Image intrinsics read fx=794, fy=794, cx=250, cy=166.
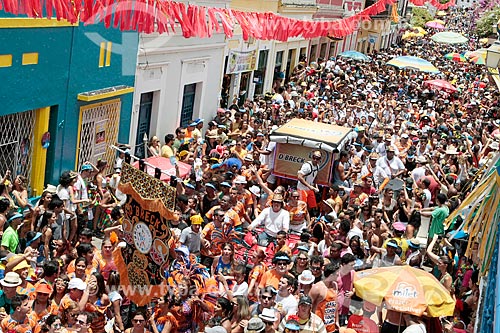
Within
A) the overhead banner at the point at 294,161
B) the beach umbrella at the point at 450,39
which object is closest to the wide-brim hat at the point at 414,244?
the overhead banner at the point at 294,161

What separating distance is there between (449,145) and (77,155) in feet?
29.0

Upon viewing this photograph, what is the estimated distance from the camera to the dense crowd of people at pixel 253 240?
798cm

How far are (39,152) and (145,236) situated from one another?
20.5 ft

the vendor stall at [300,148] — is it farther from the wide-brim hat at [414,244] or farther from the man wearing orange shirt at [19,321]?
the man wearing orange shirt at [19,321]

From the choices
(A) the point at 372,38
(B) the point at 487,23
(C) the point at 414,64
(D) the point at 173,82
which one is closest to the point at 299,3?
(C) the point at 414,64

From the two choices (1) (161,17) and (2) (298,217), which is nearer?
(2) (298,217)

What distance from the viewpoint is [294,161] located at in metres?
13.8

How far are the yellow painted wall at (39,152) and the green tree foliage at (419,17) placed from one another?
62.6m

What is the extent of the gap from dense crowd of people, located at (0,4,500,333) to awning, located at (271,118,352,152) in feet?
0.67

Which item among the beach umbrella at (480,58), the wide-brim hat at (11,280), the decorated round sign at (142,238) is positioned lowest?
the wide-brim hat at (11,280)

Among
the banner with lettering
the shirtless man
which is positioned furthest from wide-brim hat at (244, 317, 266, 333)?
the shirtless man

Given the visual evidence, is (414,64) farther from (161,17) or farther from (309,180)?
(161,17)

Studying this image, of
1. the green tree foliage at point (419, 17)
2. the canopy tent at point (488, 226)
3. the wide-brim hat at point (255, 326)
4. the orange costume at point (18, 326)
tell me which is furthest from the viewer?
the green tree foliage at point (419, 17)

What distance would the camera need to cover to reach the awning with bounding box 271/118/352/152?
1357 centimetres
